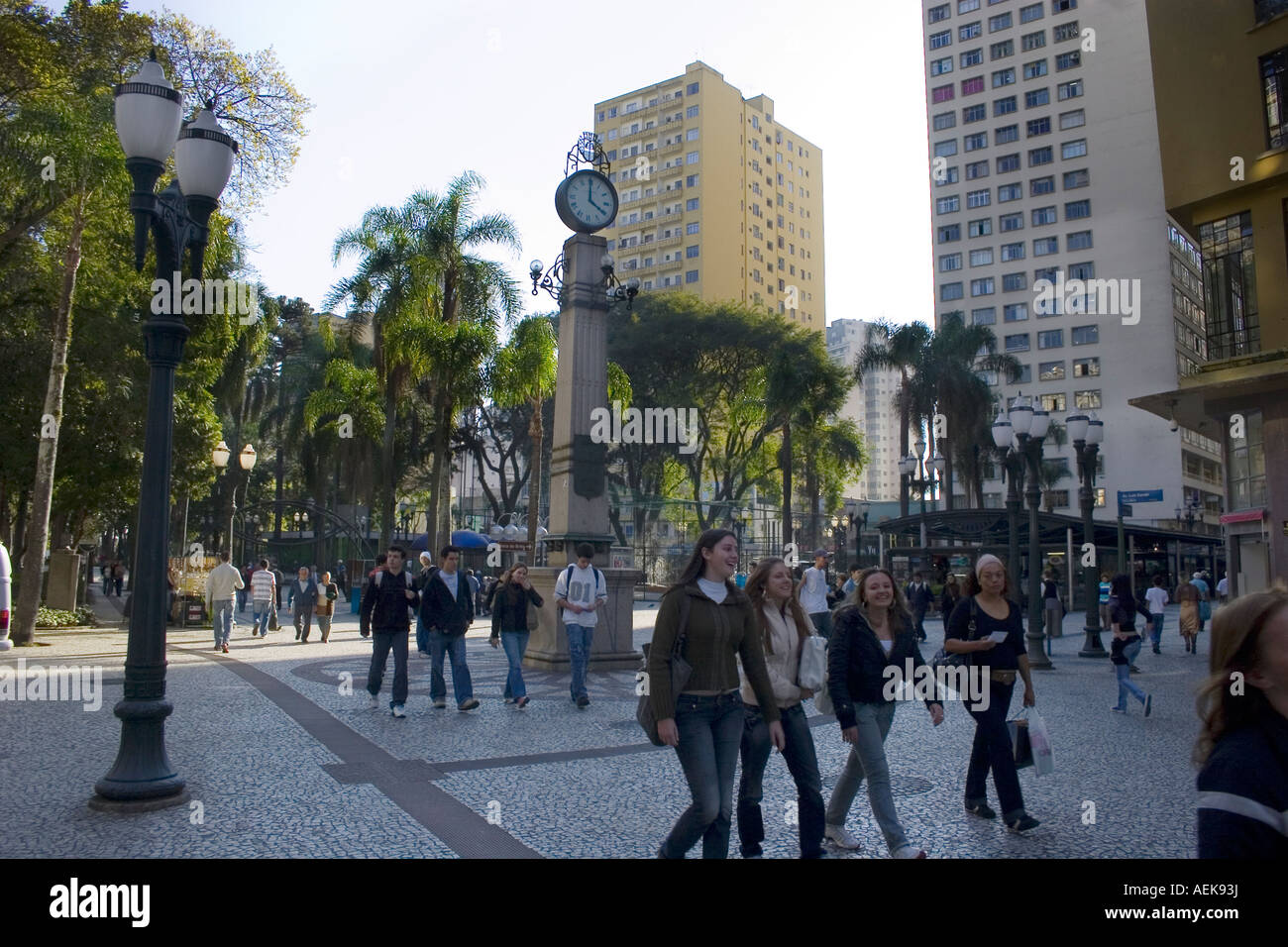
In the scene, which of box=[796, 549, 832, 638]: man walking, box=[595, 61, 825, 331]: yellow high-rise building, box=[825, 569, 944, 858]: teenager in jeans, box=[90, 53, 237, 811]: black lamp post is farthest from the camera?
box=[595, 61, 825, 331]: yellow high-rise building

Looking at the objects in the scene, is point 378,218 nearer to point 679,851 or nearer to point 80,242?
point 80,242

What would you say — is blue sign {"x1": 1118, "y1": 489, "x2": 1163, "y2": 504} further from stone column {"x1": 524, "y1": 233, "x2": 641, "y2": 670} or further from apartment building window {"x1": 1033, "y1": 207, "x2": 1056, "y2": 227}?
apartment building window {"x1": 1033, "y1": 207, "x2": 1056, "y2": 227}

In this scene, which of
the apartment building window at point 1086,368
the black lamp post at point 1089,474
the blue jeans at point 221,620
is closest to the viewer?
the blue jeans at point 221,620

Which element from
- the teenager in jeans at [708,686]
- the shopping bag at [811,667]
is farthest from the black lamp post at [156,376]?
the shopping bag at [811,667]

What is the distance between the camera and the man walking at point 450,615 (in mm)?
9938

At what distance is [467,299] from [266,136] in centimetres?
906

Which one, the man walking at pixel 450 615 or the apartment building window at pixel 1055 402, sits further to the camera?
the apartment building window at pixel 1055 402

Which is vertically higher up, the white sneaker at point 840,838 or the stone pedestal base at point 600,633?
the stone pedestal base at point 600,633

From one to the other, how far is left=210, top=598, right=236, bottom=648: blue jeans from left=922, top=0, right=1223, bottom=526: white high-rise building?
57.2 m

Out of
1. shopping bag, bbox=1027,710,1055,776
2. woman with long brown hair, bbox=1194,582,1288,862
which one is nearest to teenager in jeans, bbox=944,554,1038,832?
shopping bag, bbox=1027,710,1055,776

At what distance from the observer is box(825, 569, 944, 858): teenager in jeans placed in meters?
5.13

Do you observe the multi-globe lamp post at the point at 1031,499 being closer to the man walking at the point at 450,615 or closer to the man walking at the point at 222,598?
the man walking at the point at 450,615

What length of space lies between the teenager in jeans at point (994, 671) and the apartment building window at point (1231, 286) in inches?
627

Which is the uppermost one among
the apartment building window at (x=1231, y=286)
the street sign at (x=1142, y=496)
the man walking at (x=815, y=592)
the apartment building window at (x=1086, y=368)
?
the apartment building window at (x=1086, y=368)
